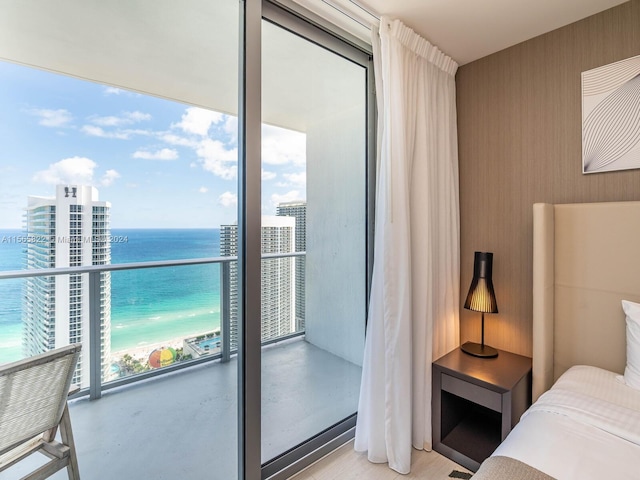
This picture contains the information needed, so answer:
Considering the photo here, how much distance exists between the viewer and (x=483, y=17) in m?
1.82

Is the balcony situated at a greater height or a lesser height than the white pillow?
lesser

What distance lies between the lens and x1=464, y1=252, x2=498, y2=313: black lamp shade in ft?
6.43

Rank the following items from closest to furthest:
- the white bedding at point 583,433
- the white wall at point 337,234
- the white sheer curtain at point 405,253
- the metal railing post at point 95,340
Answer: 1. the white bedding at point 583,433
2. the metal railing post at point 95,340
3. the white sheer curtain at point 405,253
4. the white wall at point 337,234

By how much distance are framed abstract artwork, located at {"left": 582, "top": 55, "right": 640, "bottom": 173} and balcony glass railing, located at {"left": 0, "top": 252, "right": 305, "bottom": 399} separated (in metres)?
1.80

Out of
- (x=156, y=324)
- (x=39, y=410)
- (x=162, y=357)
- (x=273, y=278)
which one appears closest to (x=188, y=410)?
(x=162, y=357)

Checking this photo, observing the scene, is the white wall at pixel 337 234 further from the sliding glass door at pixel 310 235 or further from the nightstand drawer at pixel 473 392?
the nightstand drawer at pixel 473 392

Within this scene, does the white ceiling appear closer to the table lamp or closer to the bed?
the bed

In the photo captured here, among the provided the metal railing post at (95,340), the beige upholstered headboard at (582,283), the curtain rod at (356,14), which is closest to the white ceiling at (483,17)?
the curtain rod at (356,14)

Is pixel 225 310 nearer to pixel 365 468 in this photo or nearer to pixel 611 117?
pixel 365 468

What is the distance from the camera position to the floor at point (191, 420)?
1501 millimetres

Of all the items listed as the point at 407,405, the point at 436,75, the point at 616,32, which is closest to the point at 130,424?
the point at 407,405

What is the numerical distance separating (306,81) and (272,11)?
1.26ft

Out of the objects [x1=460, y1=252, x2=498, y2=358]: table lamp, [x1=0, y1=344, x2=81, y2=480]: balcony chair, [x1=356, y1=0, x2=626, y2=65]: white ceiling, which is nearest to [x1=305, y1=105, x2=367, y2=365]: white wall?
[x1=356, y1=0, x2=626, y2=65]: white ceiling

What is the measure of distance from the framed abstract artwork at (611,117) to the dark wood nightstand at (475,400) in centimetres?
127
